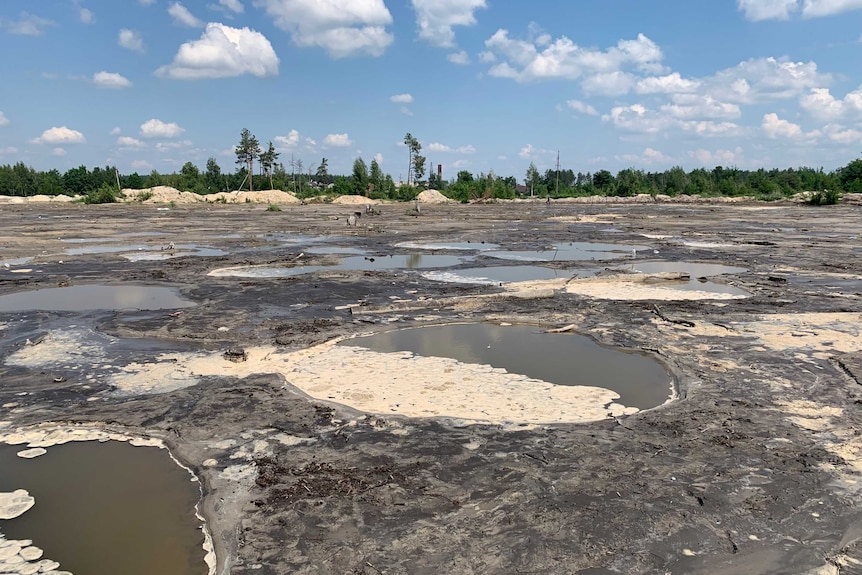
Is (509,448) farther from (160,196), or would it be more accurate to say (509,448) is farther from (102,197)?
(160,196)

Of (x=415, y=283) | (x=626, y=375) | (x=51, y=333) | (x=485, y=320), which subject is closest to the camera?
(x=626, y=375)

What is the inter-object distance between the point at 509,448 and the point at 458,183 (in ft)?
251

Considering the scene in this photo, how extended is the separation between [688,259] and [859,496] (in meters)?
15.4

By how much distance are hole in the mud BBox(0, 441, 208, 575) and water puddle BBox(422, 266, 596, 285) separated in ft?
33.6

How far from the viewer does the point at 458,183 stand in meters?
80.1

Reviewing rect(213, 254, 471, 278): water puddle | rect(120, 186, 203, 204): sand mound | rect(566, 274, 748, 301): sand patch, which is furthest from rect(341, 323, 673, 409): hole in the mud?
rect(120, 186, 203, 204): sand mound

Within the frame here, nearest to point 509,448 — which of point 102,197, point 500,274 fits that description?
point 500,274

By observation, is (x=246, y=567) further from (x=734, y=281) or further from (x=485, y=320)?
(x=734, y=281)

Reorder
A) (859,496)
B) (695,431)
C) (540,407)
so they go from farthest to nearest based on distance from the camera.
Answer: (540,407), (695,431), (859,496)

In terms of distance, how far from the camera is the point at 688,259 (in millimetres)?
18859

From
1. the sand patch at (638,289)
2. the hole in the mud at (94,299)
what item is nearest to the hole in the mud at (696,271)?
the sand patch at (638,289)

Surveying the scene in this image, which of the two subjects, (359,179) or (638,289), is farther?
(359,179)

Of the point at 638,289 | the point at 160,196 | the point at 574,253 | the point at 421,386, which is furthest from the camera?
the point at 160,196

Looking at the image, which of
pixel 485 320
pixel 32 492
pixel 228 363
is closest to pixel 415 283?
pixel 485 320
